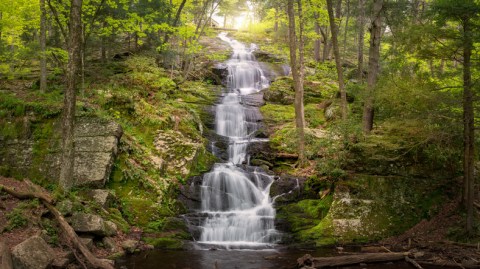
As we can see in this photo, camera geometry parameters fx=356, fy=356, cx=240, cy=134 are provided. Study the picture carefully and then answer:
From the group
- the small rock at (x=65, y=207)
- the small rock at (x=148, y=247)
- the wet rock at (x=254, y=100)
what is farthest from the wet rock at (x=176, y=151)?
the wet rock at (x=254, y=100)

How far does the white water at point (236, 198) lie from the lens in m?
11.4

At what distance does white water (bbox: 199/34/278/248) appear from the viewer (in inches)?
448

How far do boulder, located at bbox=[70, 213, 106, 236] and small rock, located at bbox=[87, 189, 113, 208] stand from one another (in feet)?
4.51

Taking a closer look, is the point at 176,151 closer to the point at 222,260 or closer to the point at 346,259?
the point at 222,260

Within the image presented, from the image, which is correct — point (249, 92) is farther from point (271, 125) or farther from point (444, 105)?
point (444, 105)

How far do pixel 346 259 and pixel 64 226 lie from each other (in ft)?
22.8

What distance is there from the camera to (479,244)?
973cm


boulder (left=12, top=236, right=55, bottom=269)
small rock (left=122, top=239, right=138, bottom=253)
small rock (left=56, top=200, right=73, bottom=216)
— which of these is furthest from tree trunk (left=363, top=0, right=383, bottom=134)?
boulder (left=12, top=236, right=55, bottom=269)

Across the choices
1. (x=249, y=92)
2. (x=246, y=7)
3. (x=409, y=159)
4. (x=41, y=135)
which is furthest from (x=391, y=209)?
(x=246, y=7)

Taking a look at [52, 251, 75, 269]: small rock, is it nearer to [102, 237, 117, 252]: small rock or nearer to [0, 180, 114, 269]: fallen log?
[0, 180, 114, 269]: fallen log

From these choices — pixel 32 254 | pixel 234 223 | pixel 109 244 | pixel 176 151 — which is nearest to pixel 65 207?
pixel 109 244

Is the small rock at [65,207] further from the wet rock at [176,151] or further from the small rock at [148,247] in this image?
the wet rock at [176,151]

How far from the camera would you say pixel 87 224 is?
8.98 metres

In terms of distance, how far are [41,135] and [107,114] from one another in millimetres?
2603
